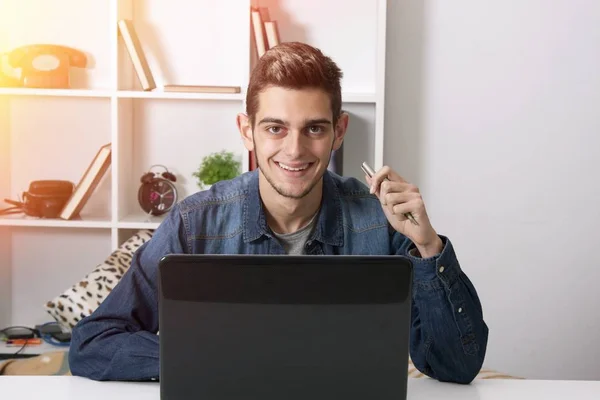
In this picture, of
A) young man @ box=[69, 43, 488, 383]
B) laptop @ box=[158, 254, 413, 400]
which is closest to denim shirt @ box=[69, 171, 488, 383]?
young man @ box=[69, 43, 488, 383]

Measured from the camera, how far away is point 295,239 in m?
1.92

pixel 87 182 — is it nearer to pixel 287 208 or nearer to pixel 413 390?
pixel 287 208

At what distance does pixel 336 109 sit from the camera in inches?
74.3

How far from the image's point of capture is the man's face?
5.94ft

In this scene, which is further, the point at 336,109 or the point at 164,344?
the point at 336,109

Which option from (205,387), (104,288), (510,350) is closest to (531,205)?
(510,350)

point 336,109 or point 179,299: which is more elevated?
point 336,109

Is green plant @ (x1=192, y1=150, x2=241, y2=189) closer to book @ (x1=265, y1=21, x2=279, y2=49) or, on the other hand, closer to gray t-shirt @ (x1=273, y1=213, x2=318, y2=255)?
book @ (x1=265, y1=21, x2=279, y2=49)

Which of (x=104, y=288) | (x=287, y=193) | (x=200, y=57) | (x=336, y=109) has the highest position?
(x=200, y=57)

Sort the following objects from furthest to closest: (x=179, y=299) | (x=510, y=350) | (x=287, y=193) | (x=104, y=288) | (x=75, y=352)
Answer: (x=510, y=350)
(x=104, y=288)
(x=287, y=193)
(x=75, y=352)
(x=179, y=299)

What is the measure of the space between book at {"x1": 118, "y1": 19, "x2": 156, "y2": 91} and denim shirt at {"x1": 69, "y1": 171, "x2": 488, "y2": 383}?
4.07 feet

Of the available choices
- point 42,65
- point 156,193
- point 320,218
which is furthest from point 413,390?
point 42,65

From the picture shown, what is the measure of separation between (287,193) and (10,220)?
5.38ft

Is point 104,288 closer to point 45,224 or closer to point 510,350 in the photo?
point 45,224
